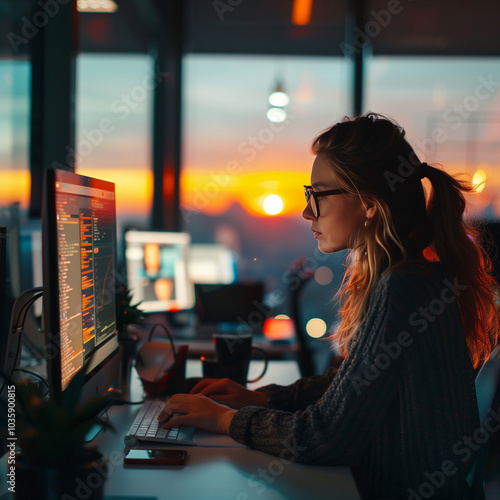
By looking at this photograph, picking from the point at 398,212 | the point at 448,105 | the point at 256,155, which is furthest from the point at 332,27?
the point at 398,212

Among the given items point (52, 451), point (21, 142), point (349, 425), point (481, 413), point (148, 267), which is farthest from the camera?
point (148, 267)

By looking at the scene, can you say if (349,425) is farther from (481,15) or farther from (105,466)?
(481,15)

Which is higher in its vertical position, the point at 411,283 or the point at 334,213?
the point at 334,213

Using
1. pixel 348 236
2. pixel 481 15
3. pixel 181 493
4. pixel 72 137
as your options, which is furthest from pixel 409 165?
pixel 481 15

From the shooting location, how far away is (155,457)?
1038 mm

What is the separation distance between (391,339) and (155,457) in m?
0.53

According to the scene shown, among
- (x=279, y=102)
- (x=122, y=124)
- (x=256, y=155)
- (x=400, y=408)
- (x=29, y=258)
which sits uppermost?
(x=279, y=102)

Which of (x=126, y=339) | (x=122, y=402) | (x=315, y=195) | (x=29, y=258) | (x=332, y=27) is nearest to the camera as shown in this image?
(x=315, y=195)

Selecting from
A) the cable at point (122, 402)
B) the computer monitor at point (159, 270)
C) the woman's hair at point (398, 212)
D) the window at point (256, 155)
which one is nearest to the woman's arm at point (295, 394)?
the woman's hair at point (398, 212)

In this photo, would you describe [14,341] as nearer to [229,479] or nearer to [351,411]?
[229,479]

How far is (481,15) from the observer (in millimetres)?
4109

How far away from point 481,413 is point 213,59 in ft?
11.8

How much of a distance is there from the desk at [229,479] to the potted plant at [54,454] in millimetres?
134

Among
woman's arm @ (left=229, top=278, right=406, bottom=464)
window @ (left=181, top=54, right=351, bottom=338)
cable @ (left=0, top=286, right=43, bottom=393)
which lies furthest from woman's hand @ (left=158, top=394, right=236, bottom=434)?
window @ (left=181, top=54, right=351, bottom=338)
